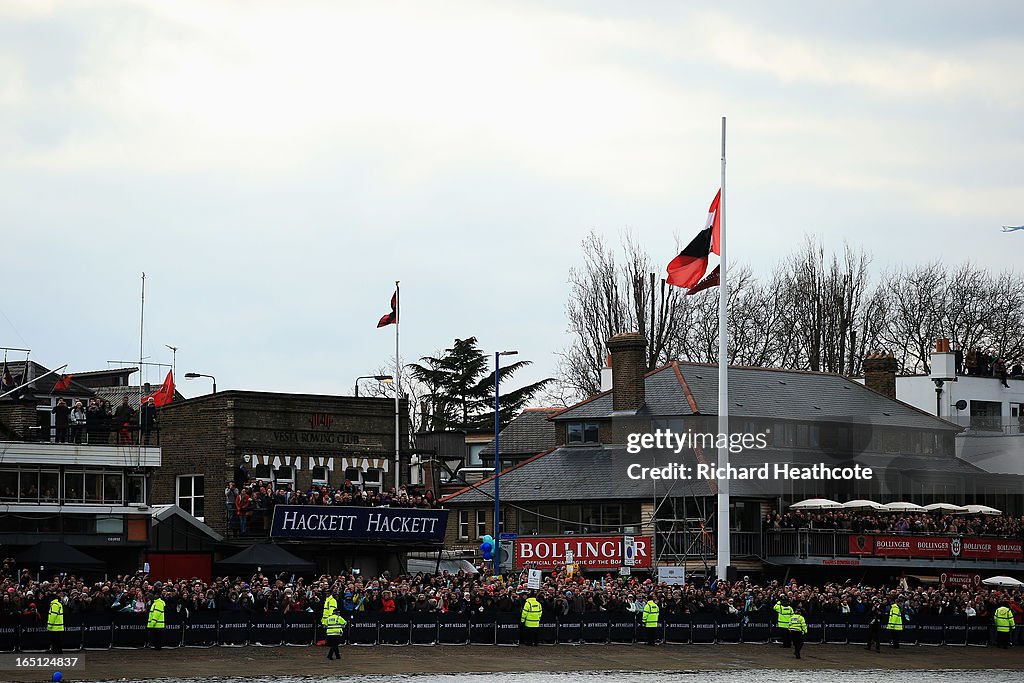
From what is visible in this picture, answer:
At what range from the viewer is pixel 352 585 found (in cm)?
4175

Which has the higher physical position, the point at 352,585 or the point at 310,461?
the point at 310,461

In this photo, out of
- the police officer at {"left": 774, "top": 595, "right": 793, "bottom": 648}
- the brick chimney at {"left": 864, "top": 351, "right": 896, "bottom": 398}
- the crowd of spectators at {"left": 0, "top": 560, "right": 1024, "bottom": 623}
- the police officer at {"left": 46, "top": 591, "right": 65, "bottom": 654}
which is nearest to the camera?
the police officer at {"left": 46, "top": 591, "right": 65, "bottom": 654}

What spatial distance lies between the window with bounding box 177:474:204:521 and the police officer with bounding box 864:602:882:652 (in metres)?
21.7

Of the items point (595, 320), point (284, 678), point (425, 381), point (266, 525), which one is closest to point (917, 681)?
point (284, 678)

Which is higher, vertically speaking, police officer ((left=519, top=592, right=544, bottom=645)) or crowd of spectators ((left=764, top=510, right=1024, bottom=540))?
crowd of spectators ((left=764, top=510, right=1024, bottom=540))

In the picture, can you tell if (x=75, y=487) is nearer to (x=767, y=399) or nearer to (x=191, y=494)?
(x=191, y=494)

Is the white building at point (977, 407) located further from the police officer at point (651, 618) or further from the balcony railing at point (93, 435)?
the balcony railing at point (93, 435)

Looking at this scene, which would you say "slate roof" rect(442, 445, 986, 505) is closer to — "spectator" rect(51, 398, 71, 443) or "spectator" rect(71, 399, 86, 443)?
"spectator" rect(71, 399, 86, 443)

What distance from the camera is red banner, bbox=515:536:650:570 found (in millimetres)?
55344

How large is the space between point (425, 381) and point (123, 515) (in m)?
40.7

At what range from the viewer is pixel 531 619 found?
41281 millimetres

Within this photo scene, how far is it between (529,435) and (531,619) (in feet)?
90.5

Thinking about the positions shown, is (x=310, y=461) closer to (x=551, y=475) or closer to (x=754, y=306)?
(x=551, y=475)

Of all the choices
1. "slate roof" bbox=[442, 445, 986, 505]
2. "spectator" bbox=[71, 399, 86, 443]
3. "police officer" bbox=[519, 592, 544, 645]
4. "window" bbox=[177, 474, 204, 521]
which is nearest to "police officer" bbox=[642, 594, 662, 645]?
"police officer" bbox=[519, 592, 544, 645]
